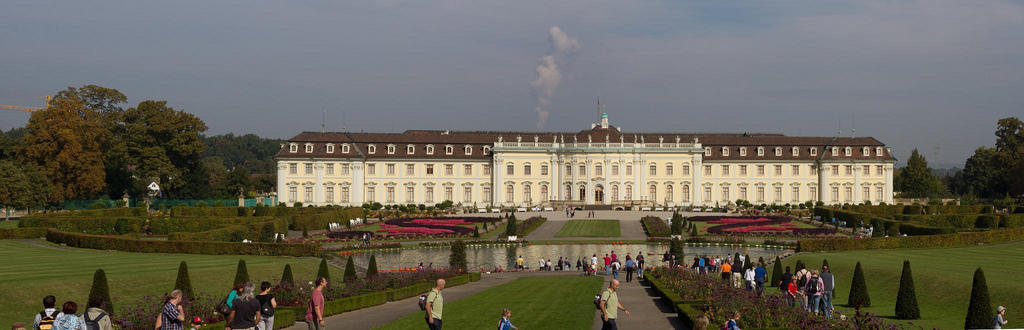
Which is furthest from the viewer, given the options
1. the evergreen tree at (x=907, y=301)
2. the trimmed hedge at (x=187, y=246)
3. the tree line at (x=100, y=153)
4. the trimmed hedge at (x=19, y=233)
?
the tree line at (x=100, y=153)

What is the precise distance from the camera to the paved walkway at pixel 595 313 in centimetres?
1981

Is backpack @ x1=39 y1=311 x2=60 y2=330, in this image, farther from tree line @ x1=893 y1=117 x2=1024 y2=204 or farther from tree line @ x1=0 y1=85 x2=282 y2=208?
tree line @ x1=893 y1=117 x2=1024 y2=204

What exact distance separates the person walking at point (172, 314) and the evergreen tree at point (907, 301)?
15.5m

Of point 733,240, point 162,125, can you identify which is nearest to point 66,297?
point 733,240

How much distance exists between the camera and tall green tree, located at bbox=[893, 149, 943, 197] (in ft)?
331

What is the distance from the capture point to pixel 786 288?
2281 centimetres

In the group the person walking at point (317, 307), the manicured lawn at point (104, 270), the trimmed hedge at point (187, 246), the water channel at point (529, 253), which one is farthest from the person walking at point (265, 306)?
the trimmed hedge at point (187, 246)

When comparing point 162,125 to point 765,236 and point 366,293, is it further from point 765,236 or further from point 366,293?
point 366,293

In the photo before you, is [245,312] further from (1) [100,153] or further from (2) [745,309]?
(1) [100,153]

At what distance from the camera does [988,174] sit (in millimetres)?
99438

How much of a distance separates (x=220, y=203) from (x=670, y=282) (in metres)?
54.1

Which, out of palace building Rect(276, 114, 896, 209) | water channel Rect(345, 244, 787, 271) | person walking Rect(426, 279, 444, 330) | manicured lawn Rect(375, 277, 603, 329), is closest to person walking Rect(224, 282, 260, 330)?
person walking Rect(426, 279, 444, 330)

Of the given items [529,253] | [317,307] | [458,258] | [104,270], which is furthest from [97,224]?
[317,307]

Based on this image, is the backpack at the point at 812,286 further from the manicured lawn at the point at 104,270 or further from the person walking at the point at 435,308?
the manicured lawn at the point at 104,270
